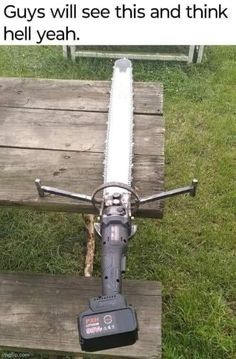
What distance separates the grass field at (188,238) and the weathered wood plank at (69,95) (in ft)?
2.60

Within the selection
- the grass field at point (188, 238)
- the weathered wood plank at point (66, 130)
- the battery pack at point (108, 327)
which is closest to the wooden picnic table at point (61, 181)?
the weathered wood plank at point (66, 130)

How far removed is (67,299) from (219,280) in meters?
0.92

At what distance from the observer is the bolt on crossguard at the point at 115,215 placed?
1.00 metres

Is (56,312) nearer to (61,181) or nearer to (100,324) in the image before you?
(61,181)

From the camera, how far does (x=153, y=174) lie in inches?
63.0

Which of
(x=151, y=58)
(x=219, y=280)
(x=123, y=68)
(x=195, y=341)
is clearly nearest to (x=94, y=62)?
(x=151, y=58)

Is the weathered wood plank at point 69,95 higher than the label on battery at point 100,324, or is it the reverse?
the weathered wood plank at point 69,95
